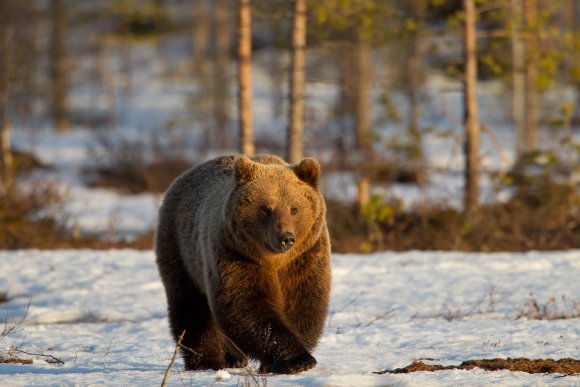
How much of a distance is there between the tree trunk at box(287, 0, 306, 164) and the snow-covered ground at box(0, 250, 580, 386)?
104 inches

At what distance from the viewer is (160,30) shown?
39.1 m

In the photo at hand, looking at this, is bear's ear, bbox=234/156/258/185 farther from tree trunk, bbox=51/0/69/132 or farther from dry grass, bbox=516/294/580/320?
tree trunk, bbox=51/0/69/132

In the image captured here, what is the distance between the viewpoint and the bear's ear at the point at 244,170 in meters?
5.53

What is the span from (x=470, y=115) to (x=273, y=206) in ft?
28.4

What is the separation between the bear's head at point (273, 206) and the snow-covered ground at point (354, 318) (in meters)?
0.84

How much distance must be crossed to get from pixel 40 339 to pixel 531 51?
28.6ft

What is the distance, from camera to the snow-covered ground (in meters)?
5.26

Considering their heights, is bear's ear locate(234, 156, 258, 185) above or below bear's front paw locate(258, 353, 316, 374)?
above

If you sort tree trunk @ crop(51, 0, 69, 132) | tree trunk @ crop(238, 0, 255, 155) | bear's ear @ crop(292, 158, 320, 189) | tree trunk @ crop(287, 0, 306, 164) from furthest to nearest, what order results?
tree trunk @ crop(51, 0, 69, 132) < tree trunk @ crop(238, 0, 255, 155) < tree trunk @ crop(287, 0, 306, 164) < bear's ear @ crop(292, 158, 320, 189)

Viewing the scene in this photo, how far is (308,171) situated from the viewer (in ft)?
18.6

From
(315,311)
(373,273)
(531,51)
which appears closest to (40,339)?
(315,311)

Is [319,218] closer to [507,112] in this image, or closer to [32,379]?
[32,379]

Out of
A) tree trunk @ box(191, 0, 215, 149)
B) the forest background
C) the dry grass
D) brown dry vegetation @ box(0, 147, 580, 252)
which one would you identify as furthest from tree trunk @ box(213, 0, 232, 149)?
the dry grass

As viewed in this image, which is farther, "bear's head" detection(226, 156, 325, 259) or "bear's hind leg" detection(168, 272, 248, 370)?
"bear's hind leg" detection(168, 272, 248, 370)
